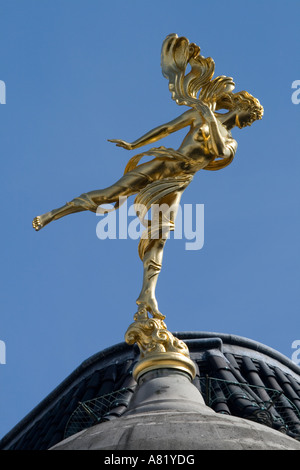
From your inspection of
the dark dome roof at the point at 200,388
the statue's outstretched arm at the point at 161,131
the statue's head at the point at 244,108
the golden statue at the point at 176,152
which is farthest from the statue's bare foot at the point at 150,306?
the dark dome roof at the point at 200,388

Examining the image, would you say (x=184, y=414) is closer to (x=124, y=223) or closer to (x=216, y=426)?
(x=216, y=426)

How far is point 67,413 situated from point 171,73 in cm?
1234

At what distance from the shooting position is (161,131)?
9578mm

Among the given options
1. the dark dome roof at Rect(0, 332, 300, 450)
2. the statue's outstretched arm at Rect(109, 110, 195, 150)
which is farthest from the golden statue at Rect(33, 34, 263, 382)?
the dark dome roof at Rect(0, 332, 300, 450)

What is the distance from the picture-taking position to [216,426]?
22.6 feet

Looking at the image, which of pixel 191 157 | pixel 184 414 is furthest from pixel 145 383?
pixel 191 157

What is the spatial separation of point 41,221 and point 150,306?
131cm

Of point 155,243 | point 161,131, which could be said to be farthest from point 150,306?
point 161,131

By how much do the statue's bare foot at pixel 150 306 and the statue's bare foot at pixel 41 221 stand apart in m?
1.15

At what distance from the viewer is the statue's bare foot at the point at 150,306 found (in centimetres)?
855

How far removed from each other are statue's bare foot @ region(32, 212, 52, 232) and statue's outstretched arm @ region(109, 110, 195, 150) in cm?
116

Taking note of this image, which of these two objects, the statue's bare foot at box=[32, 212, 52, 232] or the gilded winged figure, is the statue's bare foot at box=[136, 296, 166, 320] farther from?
the statue's bare foot at box=[32, 212, 52, 232]

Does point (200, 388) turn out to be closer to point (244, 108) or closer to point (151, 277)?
point (244, 108)

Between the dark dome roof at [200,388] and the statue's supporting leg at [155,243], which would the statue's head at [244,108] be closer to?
the statue's supporting leg at [155,243]
